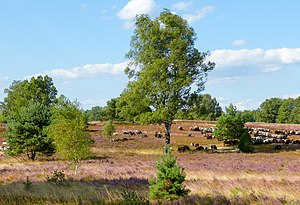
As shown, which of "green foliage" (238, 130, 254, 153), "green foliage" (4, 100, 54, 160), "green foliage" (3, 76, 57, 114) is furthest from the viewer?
"green foliage" (3, 76, 57, 114)

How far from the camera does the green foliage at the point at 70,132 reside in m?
26.5

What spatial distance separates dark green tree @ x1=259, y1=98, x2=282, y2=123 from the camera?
16388 cm

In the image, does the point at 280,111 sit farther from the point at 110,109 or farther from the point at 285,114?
the point at 110,109

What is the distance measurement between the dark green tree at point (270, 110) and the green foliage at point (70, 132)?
147m

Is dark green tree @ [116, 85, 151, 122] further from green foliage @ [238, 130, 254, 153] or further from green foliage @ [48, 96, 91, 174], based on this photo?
green foliage @ [48, 96, 91, 174]

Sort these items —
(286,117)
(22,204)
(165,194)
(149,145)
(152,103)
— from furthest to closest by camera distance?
(286,117) → (149,145) → (152,103) → (165,194) → (22,204)

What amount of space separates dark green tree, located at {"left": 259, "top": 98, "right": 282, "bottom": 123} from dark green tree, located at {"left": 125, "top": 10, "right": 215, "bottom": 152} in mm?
122689

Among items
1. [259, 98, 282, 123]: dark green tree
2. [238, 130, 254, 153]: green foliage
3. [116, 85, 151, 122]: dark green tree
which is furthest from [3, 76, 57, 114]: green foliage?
[259, 98, 282, 123]: dark green tree

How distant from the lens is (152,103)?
48875mm

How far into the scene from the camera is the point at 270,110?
16612 cm

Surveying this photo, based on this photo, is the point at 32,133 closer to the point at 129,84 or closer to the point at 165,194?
the point at 129,84

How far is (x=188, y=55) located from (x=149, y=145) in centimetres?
1639

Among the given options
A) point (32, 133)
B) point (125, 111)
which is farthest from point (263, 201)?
point (125, 111)

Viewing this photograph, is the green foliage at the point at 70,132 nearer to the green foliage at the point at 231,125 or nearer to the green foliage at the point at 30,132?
the green foliage at the point at 30,132
